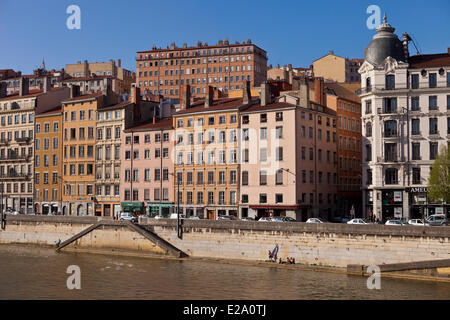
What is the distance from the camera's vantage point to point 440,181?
66062mm

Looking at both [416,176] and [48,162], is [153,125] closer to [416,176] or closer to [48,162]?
[48,162]

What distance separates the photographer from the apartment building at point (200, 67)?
150m

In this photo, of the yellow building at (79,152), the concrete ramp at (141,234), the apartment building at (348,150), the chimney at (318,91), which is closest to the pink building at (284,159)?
the chimney at (318,91)

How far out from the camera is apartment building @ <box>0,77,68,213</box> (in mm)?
96375

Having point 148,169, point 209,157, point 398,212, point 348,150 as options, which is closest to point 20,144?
point 148,169

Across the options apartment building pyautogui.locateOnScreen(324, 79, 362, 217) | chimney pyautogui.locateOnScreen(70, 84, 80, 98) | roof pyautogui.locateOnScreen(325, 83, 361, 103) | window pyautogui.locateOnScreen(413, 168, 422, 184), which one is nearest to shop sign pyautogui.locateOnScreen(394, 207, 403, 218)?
window pyautogui.locateOnScreen(413, 168, 422, 184)

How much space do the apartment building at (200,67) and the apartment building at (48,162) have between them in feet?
191

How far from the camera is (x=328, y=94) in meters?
83.9

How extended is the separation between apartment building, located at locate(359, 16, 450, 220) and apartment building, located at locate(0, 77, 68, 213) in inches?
1969

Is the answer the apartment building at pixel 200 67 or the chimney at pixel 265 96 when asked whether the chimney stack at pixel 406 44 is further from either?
the apartment building at pixel 200 67

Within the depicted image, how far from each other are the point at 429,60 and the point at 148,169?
37897 millimetres

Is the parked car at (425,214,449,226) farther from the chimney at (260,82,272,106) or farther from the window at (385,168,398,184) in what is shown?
the chimney at (260,82,272,106)
